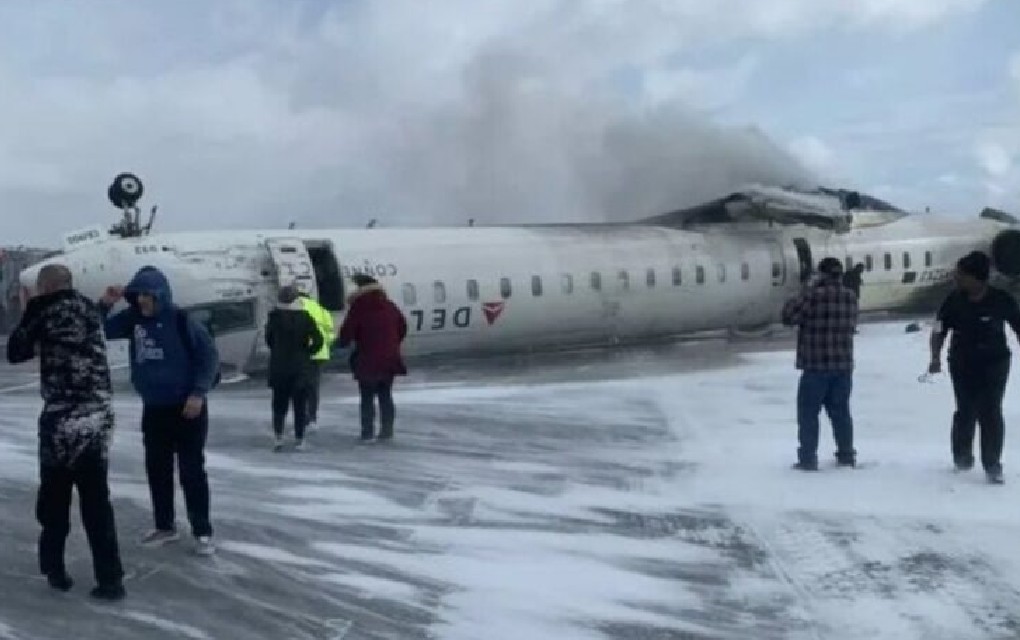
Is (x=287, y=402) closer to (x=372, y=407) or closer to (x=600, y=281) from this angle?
(x=372, y=407)

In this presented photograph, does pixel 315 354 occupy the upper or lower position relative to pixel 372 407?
upper

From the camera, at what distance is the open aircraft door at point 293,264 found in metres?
20.6

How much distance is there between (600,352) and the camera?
2592cm

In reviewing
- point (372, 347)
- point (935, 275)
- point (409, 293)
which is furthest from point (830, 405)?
point (935, 275)

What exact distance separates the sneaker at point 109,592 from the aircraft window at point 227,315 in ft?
43.2

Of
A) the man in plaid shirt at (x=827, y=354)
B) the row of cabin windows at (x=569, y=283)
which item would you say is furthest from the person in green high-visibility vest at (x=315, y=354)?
the row of cabin windows at (x=569, y=283)

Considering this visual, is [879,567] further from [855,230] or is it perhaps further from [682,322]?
[855,230]

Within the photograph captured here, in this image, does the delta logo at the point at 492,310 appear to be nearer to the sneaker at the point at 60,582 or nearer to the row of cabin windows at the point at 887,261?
the row of cabin windows at the point at 887,261

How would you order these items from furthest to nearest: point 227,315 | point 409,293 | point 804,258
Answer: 1. point 804,258
2. point 409,293
3. point 227,315

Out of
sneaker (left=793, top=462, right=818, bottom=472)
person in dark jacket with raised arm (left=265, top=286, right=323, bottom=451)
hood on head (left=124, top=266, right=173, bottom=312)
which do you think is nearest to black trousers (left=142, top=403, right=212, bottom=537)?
hood on head (left=124, top=266, right=173, bottom=312)

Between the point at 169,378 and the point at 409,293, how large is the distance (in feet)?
46.0

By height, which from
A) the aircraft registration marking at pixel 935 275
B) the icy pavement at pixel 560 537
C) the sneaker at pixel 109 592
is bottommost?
the icy pavement at pixel 560 537

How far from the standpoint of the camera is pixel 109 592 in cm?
713

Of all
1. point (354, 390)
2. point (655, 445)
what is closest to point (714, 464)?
point (655, 445)
